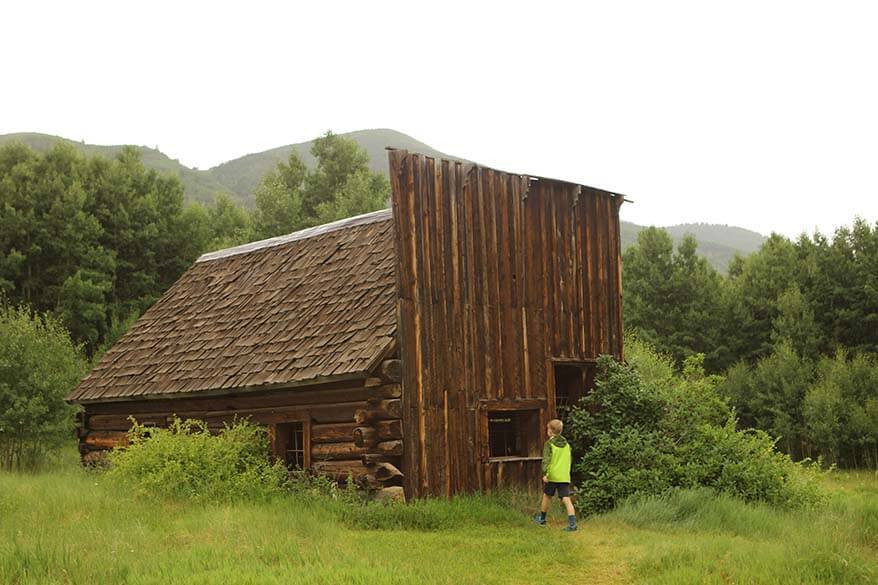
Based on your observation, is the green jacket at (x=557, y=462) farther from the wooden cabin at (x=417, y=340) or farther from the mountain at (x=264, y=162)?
the mountain at (x=264, y=162)

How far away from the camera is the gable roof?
633 inches

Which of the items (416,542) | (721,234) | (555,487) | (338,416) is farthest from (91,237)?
(721,234)

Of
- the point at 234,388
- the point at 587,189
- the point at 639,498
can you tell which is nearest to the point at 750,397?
the point at 587,189

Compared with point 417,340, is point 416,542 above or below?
below

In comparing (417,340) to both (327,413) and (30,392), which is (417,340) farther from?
(30,392)

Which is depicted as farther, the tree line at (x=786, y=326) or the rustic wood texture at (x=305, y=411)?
the tree line at (x=786, y=326)

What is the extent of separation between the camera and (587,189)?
19047 millimetres

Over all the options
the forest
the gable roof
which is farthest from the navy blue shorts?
the forest

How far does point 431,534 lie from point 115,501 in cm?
487

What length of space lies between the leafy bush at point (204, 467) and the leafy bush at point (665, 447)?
222 inches

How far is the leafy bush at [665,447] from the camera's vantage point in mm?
15938

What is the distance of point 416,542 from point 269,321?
7898 millimetres

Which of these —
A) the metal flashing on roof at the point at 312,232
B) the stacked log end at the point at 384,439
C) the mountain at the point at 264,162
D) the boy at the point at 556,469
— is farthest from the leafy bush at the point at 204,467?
the mountain at the point at 264,162

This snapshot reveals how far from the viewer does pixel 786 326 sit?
122ft
